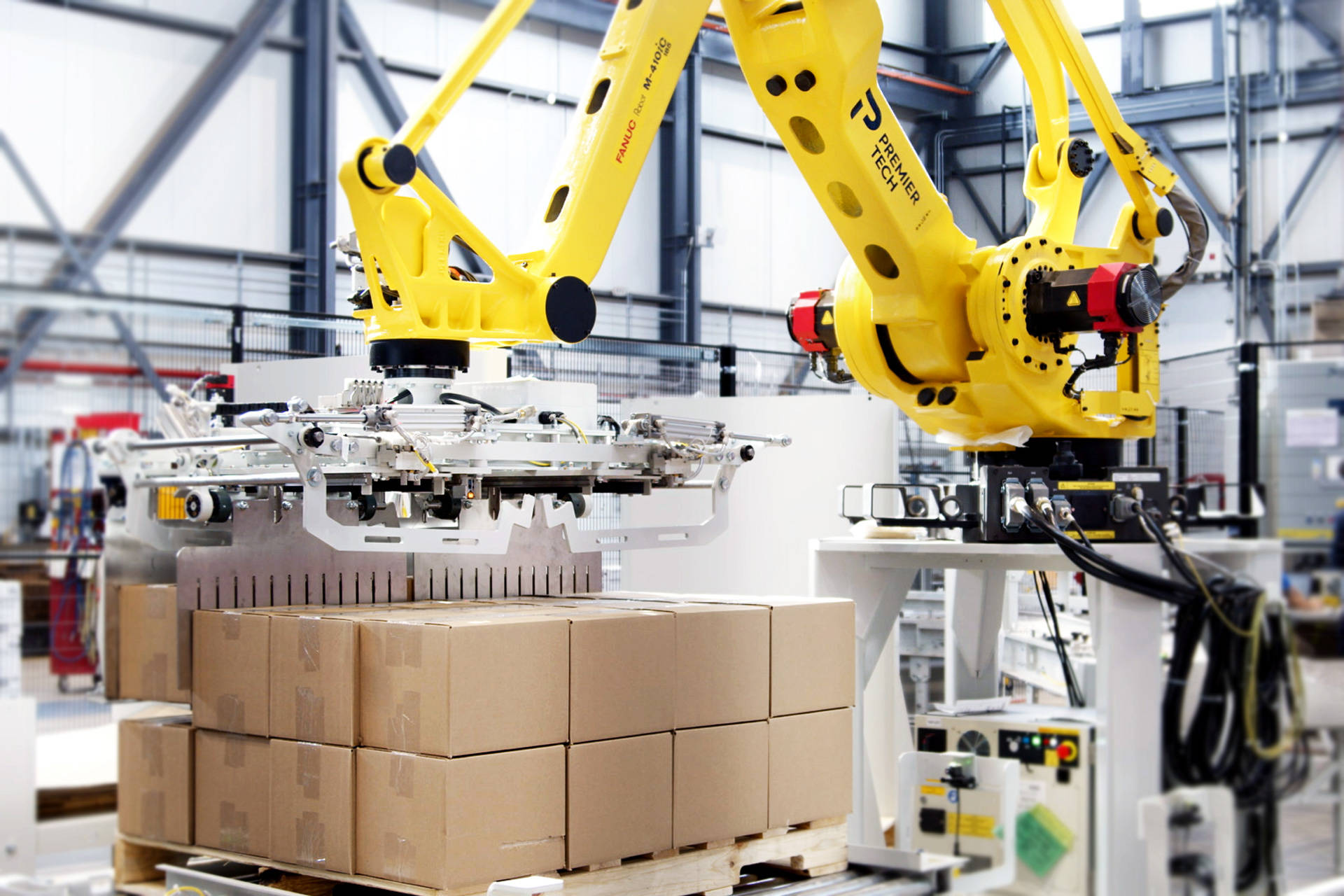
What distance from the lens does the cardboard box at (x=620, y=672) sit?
9.98ft

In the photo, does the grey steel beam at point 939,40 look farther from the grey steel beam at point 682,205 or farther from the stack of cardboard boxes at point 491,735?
the stack of cardboard boxes at point 491,735

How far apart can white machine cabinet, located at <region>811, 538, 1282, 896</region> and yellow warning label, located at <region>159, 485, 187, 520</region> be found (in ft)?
6.67

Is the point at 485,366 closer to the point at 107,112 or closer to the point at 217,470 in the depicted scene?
the point at 217,470

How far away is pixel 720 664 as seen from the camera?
11.0 feet

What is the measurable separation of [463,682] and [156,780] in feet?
3.38

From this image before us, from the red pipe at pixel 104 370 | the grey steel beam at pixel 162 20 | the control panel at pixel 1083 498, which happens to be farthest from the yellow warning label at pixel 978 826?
the grey steel beam at pixel 162 20

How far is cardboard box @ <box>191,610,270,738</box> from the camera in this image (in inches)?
123

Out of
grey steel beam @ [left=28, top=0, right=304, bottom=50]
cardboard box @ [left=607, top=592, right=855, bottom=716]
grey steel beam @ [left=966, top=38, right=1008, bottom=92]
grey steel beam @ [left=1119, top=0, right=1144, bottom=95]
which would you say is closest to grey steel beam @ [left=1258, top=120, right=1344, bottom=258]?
cardboard box @ [left=607, top=592, right=855, bottom=716]

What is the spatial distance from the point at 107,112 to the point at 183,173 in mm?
565

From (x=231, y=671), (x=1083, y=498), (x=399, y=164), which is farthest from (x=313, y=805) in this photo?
(x=1083, y=498)

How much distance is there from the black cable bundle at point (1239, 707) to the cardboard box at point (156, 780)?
2240 mm

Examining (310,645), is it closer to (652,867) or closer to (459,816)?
(459,816)

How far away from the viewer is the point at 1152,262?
5270 millimetres

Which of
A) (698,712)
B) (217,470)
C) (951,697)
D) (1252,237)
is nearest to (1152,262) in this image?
(951,697)
